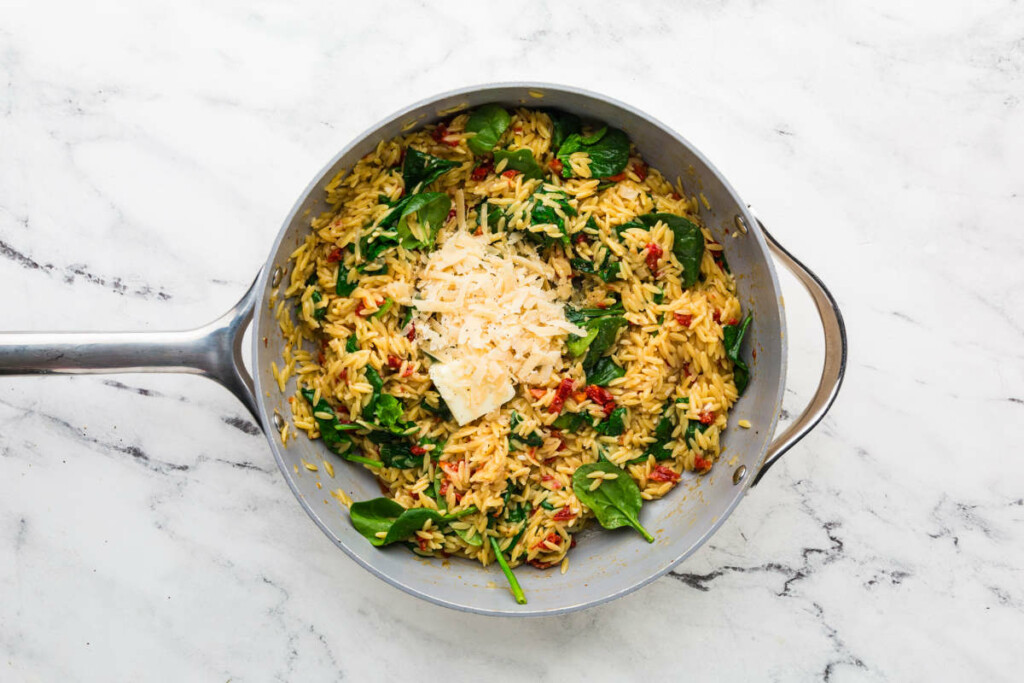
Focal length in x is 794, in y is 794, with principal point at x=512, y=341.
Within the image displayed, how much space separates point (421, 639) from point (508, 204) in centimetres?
136

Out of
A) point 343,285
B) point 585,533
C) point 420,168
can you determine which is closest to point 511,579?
point 585,533

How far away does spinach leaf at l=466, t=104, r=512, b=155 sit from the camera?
2154 mm

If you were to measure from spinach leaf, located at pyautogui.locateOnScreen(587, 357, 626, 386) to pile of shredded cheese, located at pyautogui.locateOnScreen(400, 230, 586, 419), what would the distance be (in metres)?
0.11

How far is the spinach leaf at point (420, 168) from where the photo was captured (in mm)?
2168

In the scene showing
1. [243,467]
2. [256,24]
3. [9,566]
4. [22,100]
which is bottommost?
[9,566]

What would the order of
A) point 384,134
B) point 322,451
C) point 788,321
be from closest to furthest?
point 384,134
point 322,451
point 788,321

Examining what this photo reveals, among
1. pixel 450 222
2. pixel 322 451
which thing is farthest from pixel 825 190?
pixel 322 451

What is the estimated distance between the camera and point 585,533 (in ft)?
7.56

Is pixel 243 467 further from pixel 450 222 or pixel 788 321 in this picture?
pixel 788 321

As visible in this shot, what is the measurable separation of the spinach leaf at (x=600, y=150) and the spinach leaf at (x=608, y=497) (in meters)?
0.82

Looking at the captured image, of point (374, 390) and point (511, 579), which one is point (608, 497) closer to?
point (511, 579)

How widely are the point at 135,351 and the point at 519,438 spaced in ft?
3.29

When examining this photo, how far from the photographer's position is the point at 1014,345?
2.47 m

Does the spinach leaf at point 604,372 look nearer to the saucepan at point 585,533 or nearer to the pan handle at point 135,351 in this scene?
the saucepan at point 585,533
